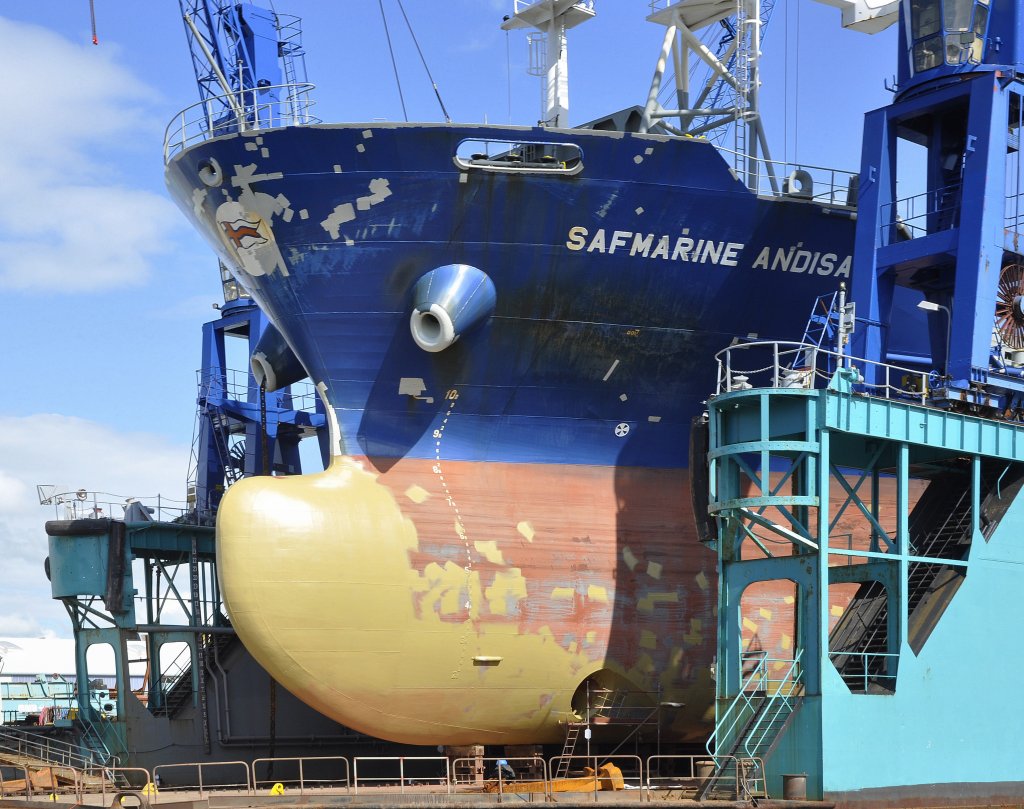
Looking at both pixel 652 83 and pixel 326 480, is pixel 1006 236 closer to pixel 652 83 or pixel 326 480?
pixel 652 83

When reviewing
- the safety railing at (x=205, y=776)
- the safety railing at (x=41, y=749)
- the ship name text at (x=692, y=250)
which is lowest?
the safety railing at (x=205, y=776)

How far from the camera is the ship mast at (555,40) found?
2838 cm

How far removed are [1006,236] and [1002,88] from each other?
2215 millimetres

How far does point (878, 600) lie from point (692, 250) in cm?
599

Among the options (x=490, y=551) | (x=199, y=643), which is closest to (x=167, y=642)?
(x=199, y=643)

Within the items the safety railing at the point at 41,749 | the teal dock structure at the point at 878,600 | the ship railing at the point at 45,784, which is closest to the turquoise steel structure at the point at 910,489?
the teal dock structure at the point at 878,600

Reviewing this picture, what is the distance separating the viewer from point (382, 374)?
22.1m

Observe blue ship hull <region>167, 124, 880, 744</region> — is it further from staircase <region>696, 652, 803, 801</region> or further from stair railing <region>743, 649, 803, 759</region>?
stair railing <region>743, 649, 803, 759</region>

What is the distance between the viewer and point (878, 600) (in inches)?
789

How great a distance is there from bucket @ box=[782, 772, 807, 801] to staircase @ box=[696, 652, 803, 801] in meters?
0.37

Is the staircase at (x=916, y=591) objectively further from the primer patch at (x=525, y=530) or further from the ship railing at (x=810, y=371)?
the primer patch at (x=525, y=530)

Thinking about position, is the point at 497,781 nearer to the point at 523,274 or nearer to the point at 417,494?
the point at 417,494

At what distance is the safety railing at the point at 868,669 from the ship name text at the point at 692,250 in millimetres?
6452

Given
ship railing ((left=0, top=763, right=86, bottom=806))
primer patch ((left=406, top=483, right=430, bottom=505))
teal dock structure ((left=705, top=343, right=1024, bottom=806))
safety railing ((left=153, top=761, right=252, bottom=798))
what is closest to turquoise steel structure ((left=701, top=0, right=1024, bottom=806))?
teal dock structure ((left=705, top=343, right=1024, bottom=806))
